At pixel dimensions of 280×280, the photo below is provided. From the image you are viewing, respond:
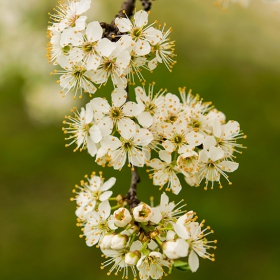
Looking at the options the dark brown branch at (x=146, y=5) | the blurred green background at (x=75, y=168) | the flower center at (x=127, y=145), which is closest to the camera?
the flower center at (x=127, y=145)

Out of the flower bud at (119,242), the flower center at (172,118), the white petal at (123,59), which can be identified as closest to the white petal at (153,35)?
the white petal at (123,59)

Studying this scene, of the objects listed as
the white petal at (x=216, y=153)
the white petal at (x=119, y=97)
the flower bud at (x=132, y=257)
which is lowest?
the flower bud at (x=132, y=257)

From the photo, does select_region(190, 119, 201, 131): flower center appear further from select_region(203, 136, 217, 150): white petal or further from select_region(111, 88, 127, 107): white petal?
select_region(111, 88, 127, 107): white petal

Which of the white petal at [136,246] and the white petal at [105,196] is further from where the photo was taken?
the white petal at [105,196]

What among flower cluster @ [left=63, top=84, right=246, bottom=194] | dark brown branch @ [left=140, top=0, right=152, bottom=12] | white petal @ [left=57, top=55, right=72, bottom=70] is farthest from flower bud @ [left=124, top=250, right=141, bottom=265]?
dark brown branch @ [left=140, top=0, right=152, bottom=12]

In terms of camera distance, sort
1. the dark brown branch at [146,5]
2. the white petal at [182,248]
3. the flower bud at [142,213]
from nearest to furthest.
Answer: the white petal at [182,248] < the flower bud at [142,213] < the dark brown branch at [146,5]

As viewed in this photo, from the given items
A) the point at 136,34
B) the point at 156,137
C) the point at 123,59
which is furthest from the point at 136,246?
the point at 136,34

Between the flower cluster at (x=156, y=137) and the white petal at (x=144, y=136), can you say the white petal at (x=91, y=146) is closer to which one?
the flower cluster at (x=156, y=137)

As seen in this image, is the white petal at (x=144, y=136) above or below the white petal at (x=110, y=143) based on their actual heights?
above
